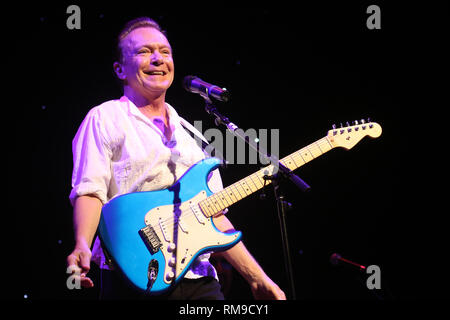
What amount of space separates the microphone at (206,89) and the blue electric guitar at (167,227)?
394 millimetres

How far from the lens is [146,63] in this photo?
7.76 ft

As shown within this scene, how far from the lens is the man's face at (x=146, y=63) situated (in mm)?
2365

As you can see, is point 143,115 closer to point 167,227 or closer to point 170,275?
point 167,227

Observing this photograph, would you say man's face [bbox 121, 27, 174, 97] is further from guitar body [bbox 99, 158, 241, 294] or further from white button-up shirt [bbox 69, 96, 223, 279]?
guitar body [bbox 99, 158, 241, 294]

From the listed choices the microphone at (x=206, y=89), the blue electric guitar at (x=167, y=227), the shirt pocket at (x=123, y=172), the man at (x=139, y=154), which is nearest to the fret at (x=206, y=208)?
the blue electric guitar at (x=167, y=227)

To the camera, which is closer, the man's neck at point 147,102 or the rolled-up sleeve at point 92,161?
the rolled-up sleeve at point 92,161

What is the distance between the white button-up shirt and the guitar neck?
0.25 metres

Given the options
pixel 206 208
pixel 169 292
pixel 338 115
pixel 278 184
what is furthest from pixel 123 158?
pixel 338 115

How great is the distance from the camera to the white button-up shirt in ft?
6.77

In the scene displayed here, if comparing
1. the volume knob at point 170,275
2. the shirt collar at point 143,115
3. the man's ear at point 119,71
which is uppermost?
the man's ear at point 119,71

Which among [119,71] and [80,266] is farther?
[119,71]

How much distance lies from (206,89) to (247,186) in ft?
2.02

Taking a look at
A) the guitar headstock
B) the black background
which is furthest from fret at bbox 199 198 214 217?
the black background

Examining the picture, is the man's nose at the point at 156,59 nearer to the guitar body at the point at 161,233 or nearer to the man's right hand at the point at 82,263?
the guitar body at the point at 161,233
